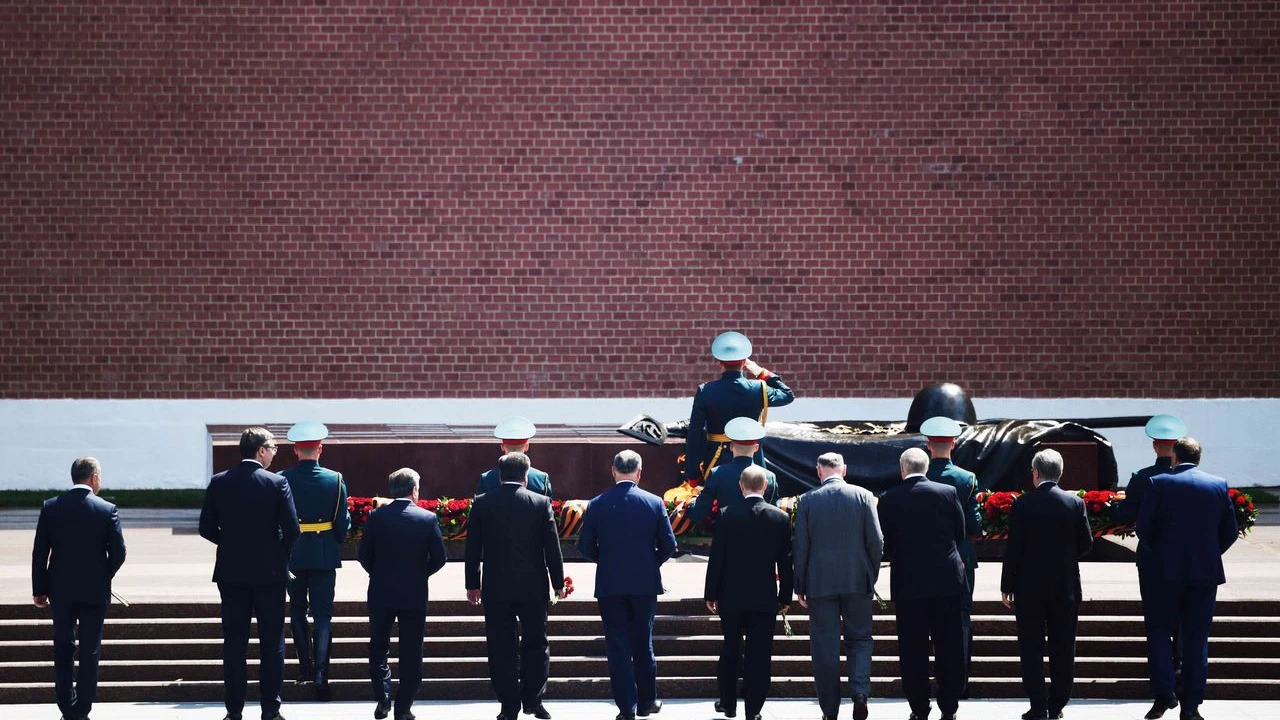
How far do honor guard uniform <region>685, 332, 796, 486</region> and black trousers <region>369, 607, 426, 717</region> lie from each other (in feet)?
8.69

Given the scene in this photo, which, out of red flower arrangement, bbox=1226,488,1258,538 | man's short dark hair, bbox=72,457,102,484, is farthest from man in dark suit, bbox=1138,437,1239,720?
man's short dark hair, bbox=72,457,102,484

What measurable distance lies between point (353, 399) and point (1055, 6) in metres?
8.83

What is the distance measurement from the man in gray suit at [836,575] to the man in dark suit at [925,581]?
123mm

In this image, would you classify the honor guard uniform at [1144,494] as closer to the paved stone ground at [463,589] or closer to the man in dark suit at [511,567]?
the paved stone ground at [463,589]

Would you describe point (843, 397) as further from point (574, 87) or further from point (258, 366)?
point (258, 366)

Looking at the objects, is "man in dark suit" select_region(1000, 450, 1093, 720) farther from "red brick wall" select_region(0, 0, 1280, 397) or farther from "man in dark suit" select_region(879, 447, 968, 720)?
"red brick wall" select_region(0, 0, 1280, 397)

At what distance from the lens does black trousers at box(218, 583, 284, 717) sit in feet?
26.0

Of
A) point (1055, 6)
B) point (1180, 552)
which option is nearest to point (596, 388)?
point (1055, 6)

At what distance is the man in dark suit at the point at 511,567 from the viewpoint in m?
7.95

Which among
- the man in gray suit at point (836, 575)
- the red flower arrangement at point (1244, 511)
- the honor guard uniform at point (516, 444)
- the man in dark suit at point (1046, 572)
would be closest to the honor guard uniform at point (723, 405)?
the honor guard uniform at point (516, 444)

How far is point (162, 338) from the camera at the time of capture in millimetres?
17156

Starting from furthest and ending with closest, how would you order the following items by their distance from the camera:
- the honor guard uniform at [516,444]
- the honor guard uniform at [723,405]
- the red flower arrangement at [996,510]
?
the red flower arrangement at [996,510], the honor guard uniform at [723,405], the honor guard uniform at [516,444]

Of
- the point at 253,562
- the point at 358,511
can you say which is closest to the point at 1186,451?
the point at 253,562

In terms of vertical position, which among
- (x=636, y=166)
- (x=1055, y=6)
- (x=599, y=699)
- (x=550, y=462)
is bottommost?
(x=599, y=699)
